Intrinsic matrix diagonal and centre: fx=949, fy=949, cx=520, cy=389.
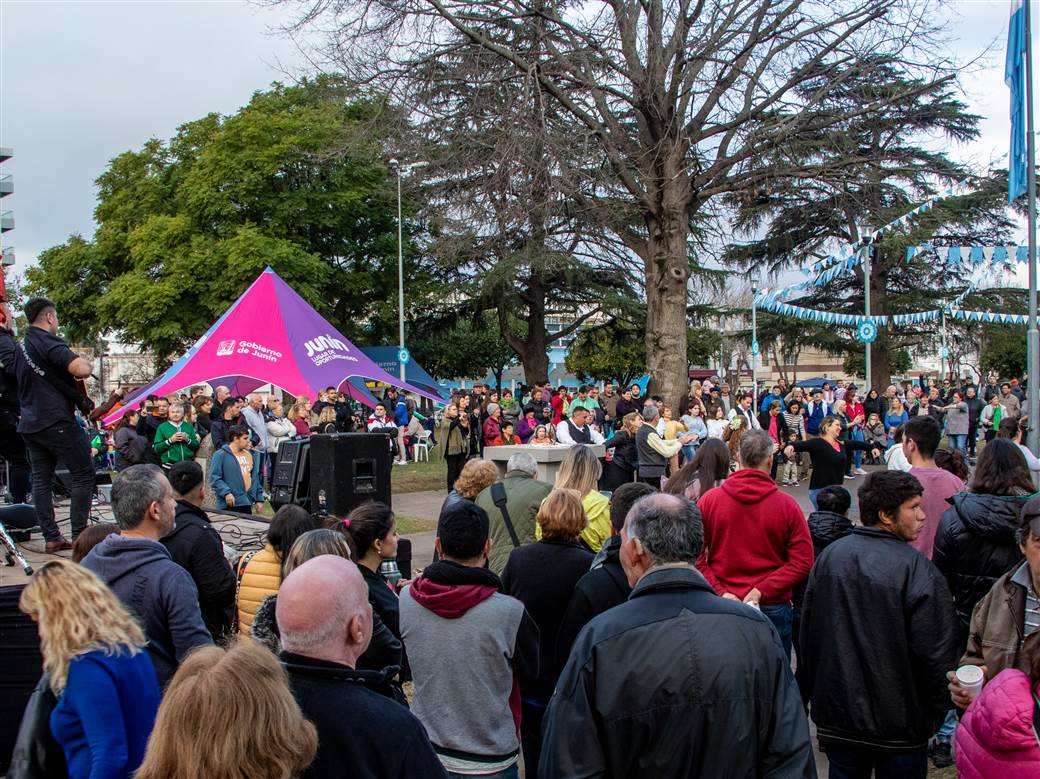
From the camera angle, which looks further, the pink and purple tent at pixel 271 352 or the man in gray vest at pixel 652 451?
the man in gray vest at pixel 652 451

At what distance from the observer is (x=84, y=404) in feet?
22.3

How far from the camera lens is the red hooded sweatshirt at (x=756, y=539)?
5152 mm

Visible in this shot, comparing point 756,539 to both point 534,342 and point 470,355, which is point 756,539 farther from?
point 470,355

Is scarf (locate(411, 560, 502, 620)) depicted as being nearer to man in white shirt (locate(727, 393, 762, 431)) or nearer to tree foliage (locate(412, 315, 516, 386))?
man in white shirt (locate(727, 393, 762, 431))

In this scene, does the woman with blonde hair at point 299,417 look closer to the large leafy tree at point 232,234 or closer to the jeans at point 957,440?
the jeans at point 957,440

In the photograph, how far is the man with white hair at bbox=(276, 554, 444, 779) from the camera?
2.33 metres

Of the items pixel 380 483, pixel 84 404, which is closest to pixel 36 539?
pixel 84 404

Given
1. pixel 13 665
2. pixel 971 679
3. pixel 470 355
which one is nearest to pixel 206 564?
pixel 13 665

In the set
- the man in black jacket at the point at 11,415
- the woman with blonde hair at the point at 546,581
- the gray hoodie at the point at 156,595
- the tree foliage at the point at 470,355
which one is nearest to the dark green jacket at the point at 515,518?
the woman with blonde hair at the point at 546,581

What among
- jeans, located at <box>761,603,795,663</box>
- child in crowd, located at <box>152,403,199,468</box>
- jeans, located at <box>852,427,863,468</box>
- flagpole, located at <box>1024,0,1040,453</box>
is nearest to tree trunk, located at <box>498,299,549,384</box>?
jeans, located at <box>852,427,863,468</box>

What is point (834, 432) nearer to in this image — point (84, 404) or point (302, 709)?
point (84, 404)

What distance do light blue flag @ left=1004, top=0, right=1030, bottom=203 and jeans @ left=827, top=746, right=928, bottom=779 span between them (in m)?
9.92

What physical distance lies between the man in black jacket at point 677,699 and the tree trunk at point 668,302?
17586 mm

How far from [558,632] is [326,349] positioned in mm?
10566
